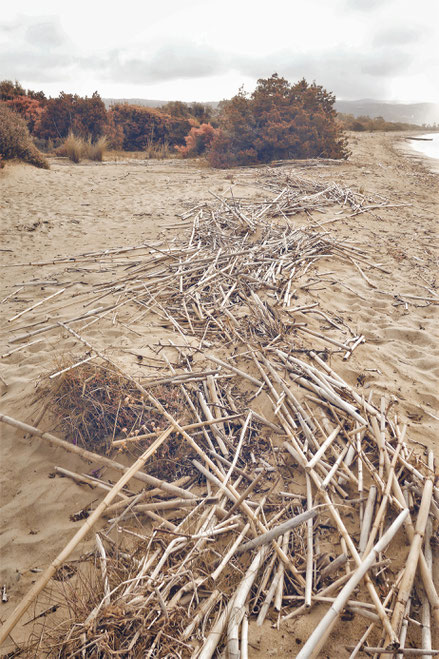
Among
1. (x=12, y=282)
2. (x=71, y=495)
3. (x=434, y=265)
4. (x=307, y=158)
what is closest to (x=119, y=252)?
(x=12, y=282)

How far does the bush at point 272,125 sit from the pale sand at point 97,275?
146cm

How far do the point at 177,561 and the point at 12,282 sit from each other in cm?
487

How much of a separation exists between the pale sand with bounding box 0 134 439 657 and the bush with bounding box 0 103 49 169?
69 centimetres

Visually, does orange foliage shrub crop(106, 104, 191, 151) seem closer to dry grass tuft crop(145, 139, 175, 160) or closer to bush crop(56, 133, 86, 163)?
dry grass tuft crop(145, 139, 175, 160)

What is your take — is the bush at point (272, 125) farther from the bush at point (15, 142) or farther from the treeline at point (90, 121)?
the treeline at point (90, 121)

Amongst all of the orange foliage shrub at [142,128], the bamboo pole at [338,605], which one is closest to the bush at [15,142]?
the orange foliage shrub at [142,128]

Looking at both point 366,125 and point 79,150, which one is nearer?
point 79,150

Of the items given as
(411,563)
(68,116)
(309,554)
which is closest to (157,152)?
(68,116)

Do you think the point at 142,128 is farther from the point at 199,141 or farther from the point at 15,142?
the point at 15,142

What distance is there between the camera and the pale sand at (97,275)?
8.05 feet

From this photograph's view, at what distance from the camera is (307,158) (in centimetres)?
1361

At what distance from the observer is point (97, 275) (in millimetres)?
5551

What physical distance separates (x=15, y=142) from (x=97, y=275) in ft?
27.9

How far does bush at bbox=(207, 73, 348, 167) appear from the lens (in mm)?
13317
